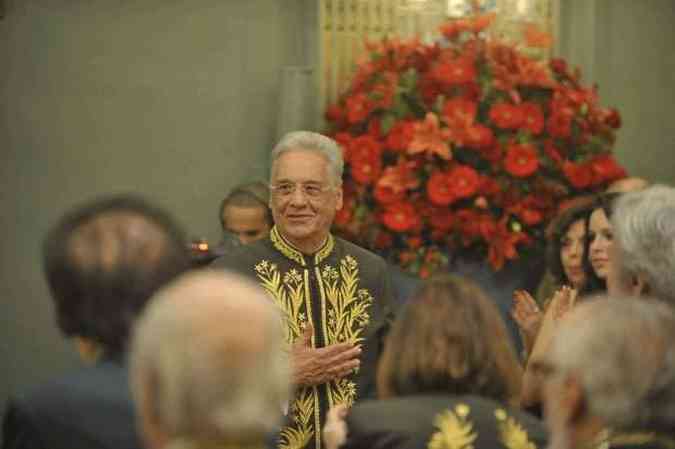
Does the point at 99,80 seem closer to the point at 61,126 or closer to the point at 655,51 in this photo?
the point at 61,126

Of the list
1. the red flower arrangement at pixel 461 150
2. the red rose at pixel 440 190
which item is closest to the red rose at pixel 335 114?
the red flower arrangement at pixel 461 150

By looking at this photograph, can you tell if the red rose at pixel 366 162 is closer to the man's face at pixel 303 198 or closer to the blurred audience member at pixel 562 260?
the blurred audience member at pixel 562 260

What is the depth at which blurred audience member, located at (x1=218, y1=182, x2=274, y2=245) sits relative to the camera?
5414 mm

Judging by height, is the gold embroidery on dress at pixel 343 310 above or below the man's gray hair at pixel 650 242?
below

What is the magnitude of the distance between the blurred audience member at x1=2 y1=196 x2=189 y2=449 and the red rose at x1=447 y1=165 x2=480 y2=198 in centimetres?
269

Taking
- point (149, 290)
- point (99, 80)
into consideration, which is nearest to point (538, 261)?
point (99, 80)

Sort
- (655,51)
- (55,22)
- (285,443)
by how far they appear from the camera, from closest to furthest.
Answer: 1. (285,443)
2. (55,22)
3. (655,51)

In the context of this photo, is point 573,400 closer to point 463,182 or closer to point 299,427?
point 299,427

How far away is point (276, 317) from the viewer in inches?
84.3

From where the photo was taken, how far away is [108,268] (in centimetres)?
254

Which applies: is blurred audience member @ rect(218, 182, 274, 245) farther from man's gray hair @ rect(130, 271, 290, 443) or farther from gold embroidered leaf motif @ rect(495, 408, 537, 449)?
man's gray hair @ rect(130, 271, 290, 443)

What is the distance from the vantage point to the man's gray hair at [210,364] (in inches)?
80.5

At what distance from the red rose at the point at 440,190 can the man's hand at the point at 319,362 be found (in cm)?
124

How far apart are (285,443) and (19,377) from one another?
2.12 meters
